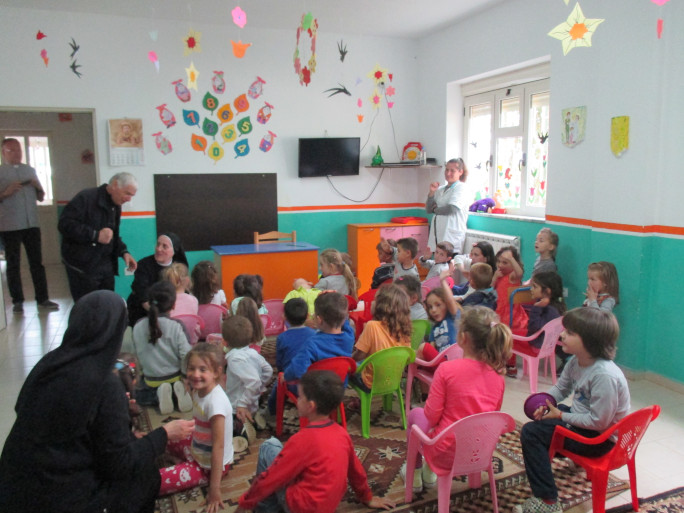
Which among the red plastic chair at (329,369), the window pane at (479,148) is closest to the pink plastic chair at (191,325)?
the red plastic chair at (329,369)

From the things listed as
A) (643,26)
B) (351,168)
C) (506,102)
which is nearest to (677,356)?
(643,26)

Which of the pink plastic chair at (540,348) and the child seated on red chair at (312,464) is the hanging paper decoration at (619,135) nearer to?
the pink plastic chair at (540,348)

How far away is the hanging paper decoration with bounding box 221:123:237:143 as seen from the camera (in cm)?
649

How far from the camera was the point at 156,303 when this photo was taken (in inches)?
129

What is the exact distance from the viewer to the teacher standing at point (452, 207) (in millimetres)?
6000

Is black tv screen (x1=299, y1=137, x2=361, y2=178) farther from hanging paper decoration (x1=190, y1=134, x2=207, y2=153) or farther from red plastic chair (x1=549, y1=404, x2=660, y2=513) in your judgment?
red plastic chair (x1=549, y1=404, x2=660, y2=513)

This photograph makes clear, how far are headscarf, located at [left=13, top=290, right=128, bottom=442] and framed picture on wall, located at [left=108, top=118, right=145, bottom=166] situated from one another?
4940 mm

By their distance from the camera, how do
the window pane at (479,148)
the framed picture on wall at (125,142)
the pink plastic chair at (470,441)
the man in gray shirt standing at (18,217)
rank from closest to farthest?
the pink plastic chair at (470,441), the man in gray shirt standing at (18,217), the framed picture on wall at (125,142), the window pane at (479,148)

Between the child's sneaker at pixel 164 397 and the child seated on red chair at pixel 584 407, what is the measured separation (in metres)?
2.11

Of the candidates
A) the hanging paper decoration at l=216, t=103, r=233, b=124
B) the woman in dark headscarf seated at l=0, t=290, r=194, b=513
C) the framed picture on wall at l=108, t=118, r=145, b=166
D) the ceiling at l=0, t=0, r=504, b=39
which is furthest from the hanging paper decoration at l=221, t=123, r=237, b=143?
the woman in dark headscarf seated at l=0, t=290, r=194, b=513

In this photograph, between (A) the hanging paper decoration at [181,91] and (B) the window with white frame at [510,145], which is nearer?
(B) the window with white frame at [510,145]

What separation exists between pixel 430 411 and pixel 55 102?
559 centimetres

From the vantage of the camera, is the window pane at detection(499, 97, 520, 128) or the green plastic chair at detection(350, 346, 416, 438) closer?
the green plastic chair at detection(350, 346, 416, 438)

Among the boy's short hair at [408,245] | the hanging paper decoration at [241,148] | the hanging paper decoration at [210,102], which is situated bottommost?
the boy's short hair at [408,245]
